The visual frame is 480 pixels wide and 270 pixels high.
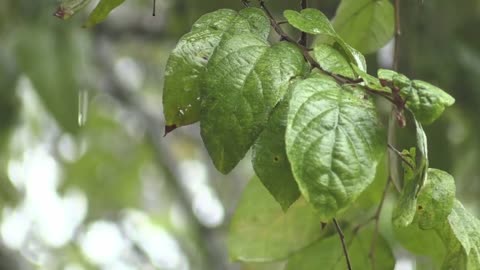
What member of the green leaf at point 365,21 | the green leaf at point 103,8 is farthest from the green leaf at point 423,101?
the green leaf at point 365,21

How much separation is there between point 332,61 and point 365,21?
32 cm

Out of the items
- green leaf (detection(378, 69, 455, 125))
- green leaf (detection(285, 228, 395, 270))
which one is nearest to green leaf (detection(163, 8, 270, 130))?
green leaf (detection(378, 69, 455, 125))

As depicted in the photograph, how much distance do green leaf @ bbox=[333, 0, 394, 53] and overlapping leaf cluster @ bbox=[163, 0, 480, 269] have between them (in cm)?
27

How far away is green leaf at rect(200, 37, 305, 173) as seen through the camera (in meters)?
0.59

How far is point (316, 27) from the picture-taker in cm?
63

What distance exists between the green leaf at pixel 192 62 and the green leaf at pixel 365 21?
0.29 meters

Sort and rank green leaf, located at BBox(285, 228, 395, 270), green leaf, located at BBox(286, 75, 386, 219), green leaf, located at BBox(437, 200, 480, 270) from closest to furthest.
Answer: green leaf, located at BBox(286, 75, 386, 219), green leaf, located at BBox(437, 200, 480, 270), green leaf, located at BBox(285, 228, 395, 270)

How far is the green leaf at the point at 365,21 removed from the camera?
3.02 ft

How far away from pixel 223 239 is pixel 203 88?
1371 millimetres

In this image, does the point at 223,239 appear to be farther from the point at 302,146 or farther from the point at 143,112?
the point at 302,146

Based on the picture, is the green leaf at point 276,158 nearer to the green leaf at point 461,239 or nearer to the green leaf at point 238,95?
the green leaf at point 238,95

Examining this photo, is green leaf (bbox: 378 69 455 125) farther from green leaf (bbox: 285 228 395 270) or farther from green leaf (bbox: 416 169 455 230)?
green leaf (bbox: 285 228 395 270)

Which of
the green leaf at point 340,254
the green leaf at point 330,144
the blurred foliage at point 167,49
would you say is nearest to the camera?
the green leaf at point 330,144

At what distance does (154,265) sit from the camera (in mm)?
2432
